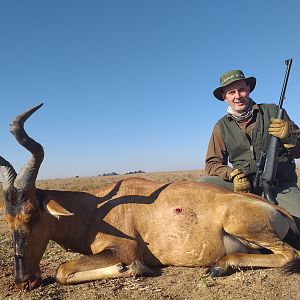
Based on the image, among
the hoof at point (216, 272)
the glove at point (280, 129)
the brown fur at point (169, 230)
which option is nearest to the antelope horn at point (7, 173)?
the brown fur at point (169, 230)

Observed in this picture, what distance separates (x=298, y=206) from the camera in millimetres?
6375

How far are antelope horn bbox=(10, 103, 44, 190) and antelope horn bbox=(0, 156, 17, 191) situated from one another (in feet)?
0.50

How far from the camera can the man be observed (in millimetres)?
6629

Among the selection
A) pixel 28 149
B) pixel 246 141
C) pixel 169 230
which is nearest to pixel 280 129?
pixel 246 141

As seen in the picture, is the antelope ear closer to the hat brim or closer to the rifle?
the rifle

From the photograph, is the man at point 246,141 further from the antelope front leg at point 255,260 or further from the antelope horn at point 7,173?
the antelope horn at point 7,173

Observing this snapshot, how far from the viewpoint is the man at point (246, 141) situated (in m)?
6.63

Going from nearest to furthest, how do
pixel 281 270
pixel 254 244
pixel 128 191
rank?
pixel 281 270, pixel 254 244, pixel 128 191

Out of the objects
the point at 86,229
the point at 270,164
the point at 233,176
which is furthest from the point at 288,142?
the point at 86,229

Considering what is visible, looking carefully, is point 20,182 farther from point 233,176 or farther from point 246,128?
point 246,128

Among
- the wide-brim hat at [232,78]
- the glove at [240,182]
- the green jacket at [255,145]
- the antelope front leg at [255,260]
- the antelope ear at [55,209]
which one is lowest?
the antelope front leg at [255,260]

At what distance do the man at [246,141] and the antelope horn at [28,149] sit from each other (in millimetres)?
3012

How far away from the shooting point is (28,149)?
200 inches

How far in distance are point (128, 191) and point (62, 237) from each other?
1.05 metres
